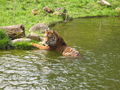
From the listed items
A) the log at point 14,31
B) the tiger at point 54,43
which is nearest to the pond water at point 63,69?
the tiger at point 54,43

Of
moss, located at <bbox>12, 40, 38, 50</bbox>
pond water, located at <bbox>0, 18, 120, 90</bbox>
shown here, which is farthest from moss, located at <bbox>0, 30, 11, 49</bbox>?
pond water, located at <bbox>0, 18, 120, 90</bbox>

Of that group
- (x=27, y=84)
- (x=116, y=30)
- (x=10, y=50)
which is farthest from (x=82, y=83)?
(x=116, y=30)

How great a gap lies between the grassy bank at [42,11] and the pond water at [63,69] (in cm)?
731

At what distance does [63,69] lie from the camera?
488 inches

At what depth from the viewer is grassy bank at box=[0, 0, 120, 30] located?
2497 centimetres

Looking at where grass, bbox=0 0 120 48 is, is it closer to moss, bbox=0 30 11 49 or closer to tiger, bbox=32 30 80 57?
moss, bbox=0 30 11 49

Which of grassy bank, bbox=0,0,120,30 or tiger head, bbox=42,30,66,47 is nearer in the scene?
tiger head, bbox=42,30,66,47

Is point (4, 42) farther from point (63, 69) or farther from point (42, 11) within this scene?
point (42, 11)

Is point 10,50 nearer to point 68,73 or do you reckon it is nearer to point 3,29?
point 3,29

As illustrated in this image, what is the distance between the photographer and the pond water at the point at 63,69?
35.0 feet

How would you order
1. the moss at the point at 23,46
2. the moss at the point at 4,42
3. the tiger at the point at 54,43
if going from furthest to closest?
the moss at the point at 23,46 < the moss at the point at 4,42 < the tiger at the point at 54,43

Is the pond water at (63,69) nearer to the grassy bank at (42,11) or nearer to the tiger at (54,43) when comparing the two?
the tiger at (54,43)

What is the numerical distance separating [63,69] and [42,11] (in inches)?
688

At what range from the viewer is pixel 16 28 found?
17.1 metres
